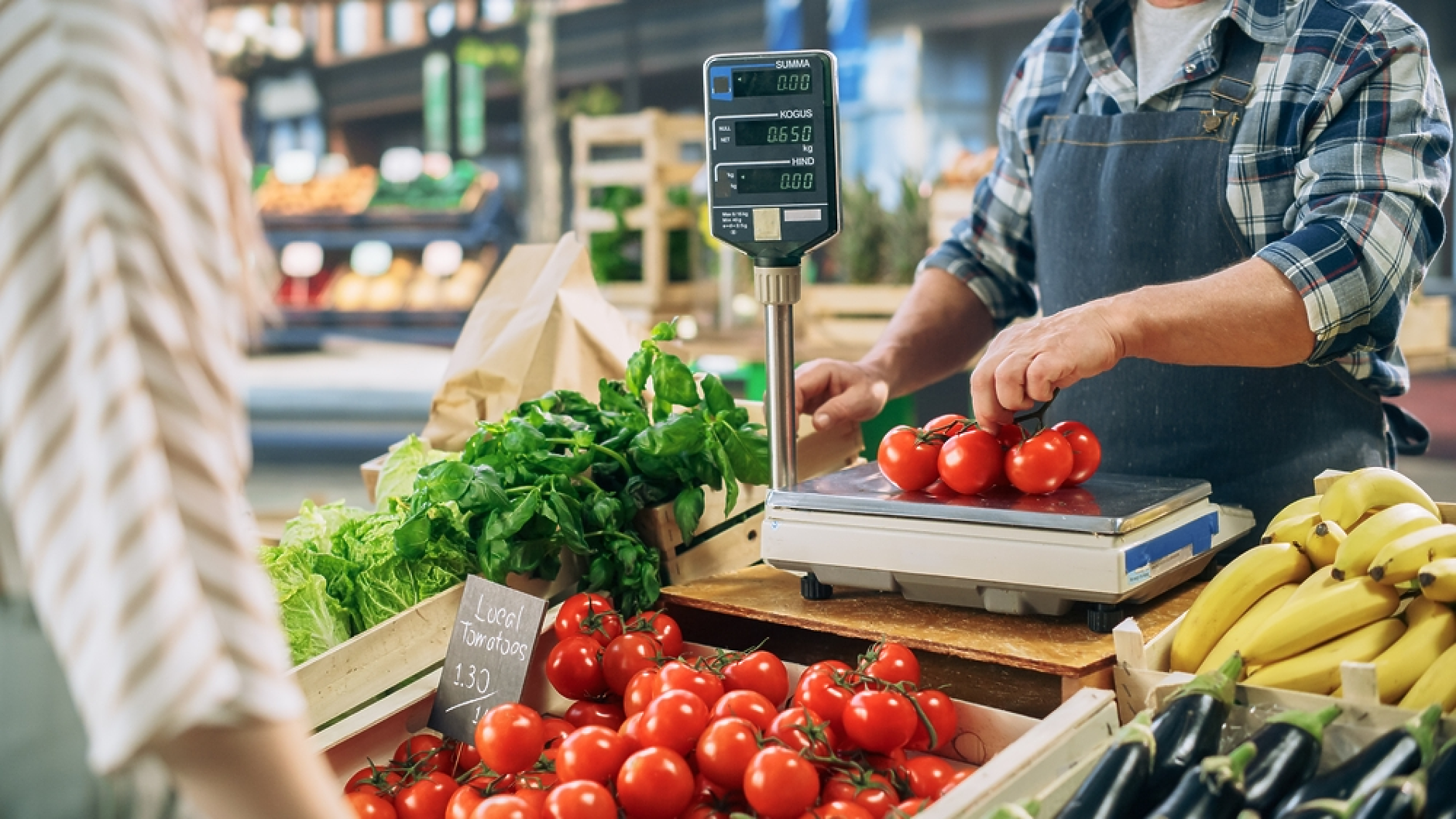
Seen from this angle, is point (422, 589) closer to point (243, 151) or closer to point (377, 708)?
point (377, 708)

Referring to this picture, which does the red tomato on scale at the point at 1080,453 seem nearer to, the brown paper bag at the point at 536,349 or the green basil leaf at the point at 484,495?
the green basil leaf at the point at 484,495

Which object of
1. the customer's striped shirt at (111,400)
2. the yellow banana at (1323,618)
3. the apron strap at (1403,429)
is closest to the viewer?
the customer's striped shirt at (111,400)

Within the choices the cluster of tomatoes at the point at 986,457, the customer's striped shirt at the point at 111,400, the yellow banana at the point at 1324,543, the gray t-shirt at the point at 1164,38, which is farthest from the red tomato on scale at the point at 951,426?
the customer's striped shirt at the point at 111,400

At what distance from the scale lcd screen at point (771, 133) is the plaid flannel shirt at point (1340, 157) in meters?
0.70

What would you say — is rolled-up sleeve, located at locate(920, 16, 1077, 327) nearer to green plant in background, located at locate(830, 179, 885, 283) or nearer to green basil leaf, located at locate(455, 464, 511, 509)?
green basil leaf, located at locate(455, 464, 511, 509)

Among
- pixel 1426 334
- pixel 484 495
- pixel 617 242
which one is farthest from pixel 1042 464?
pixel 617 242

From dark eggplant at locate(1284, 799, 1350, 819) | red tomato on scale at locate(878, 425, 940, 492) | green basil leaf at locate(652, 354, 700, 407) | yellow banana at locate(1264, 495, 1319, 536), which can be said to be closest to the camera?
dark eggplant at locate(1284, 799, 1350, 819)

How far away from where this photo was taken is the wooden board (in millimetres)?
1470

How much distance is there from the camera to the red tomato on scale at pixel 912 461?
1.71 m

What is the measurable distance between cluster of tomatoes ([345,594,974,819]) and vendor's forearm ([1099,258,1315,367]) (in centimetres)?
60

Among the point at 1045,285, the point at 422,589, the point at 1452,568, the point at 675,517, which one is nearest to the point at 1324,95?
the point at 1045,285

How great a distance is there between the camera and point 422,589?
1856 millimetres

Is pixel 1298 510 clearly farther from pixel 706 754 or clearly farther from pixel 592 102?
pixel 592 102

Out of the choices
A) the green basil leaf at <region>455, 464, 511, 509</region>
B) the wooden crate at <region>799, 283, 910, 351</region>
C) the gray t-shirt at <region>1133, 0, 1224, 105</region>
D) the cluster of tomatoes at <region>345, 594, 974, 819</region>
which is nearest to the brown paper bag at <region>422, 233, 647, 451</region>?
the green basil leaf at <region>455, 464, 511, 509</region>
